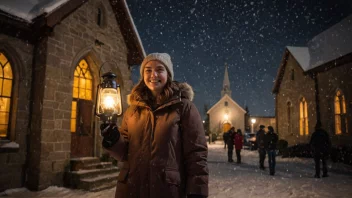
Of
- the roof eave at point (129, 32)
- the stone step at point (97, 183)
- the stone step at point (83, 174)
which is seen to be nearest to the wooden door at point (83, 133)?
the stone step at point (83, 174)

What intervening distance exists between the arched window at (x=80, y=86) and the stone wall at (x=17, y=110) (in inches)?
58.4

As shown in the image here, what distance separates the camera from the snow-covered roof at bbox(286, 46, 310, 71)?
17.3 metres

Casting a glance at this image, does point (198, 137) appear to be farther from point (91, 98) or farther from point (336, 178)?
point (336, 178)

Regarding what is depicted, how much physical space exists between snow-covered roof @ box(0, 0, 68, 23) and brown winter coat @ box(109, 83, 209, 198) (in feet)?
18.9

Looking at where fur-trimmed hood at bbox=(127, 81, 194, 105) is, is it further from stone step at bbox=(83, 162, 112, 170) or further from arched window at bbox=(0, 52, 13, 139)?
stone step at bbox=(83, 162, 112, 170)

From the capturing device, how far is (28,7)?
6914 mm

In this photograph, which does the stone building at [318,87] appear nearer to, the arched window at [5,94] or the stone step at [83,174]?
the stone step at [83,174]

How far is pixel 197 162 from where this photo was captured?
2201mm

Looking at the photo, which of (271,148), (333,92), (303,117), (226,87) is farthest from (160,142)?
(226,87)

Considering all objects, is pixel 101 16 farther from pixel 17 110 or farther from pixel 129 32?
pixel 17 110

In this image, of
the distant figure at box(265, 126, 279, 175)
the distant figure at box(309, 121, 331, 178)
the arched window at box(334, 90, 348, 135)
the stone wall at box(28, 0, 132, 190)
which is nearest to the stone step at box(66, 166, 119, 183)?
the stone wall at box(28, 0, 132, 190)

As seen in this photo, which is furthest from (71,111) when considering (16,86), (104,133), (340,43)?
(340,43)

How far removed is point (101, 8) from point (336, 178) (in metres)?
10.5

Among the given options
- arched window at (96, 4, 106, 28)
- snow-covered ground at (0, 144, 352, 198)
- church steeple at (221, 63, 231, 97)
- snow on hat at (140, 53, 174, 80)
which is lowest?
snow-covered ground at (0, 144, 352, 198)
